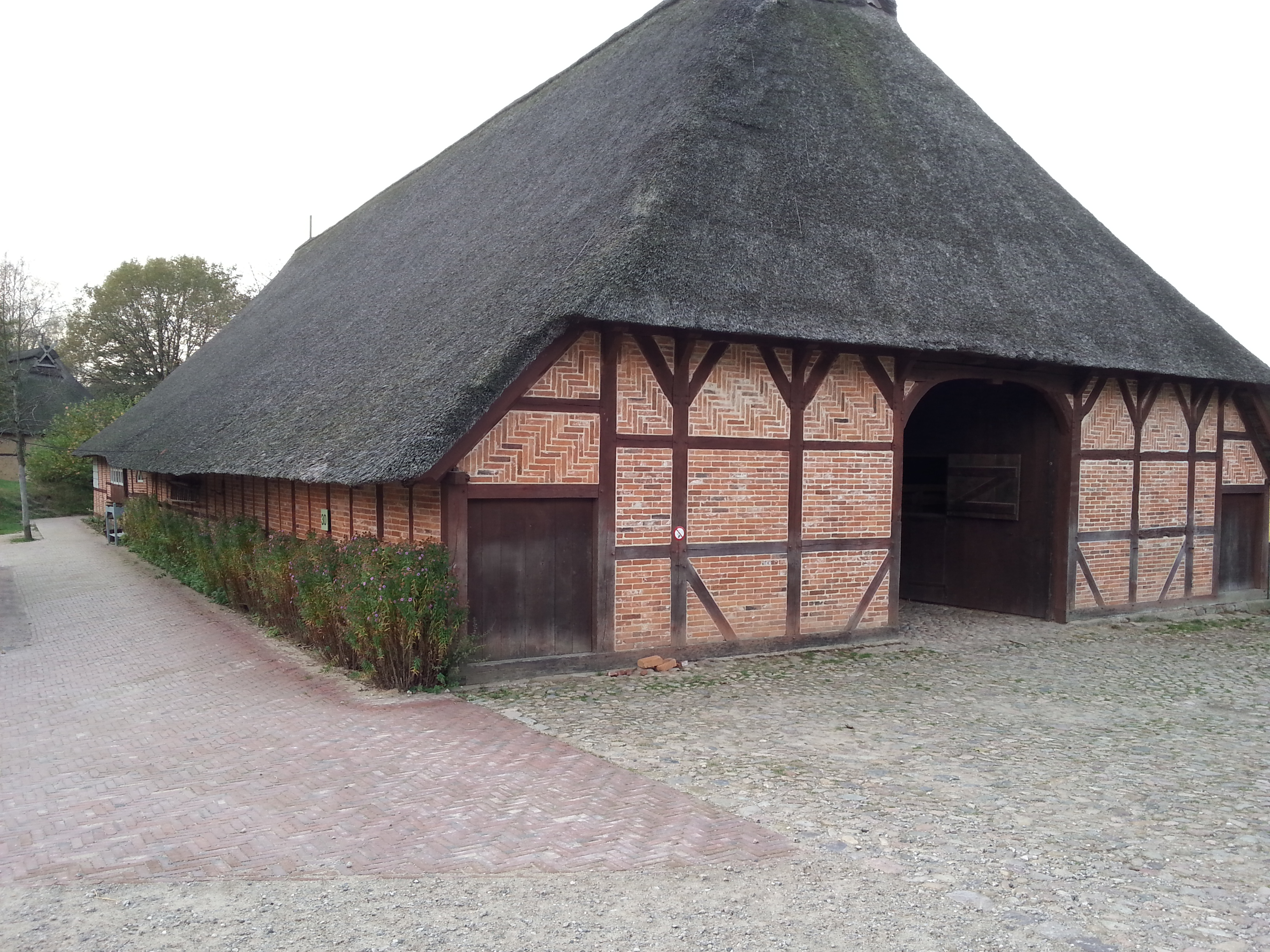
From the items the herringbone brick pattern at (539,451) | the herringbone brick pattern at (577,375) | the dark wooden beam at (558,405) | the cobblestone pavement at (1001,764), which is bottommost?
the cobblestone pavement at (1001,764)

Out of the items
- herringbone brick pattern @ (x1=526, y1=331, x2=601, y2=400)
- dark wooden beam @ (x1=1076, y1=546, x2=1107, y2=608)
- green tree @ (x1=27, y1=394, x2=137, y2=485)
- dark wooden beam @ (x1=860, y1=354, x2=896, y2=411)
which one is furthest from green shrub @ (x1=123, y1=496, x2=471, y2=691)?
green tree @ (x1=27, y1=394, x2=137, y2=485)

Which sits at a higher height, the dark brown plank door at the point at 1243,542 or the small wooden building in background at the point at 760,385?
the small wooden building in background at the point at 760,385

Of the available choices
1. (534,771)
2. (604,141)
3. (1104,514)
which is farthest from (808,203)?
(534,771)

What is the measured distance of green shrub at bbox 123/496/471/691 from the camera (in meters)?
8.08

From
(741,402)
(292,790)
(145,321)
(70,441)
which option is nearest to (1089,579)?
(741,402)

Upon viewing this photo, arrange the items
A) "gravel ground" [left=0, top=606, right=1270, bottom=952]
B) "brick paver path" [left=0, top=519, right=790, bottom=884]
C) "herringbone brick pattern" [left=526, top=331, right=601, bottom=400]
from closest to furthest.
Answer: "gravel ground" [left=0, top=606, right=1270, bottom=952] → "brick paver path" [left=0, top=519, right=790, bottom=884] → "herringbone brick pattern" [left=526, top=331, right=601, bottom=400]

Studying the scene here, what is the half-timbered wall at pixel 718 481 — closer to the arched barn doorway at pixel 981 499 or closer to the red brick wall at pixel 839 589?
the red brick wall at pixel 839 589

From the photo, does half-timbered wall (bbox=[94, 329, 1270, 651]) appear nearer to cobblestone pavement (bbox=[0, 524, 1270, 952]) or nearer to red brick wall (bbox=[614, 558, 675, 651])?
red brick wall (bbox=[614, 558, 675, 651])

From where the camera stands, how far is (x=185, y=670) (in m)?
9.55

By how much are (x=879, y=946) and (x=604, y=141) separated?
9.91 m

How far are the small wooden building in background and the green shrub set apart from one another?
39 centimetres

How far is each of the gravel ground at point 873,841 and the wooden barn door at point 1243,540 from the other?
5.71m

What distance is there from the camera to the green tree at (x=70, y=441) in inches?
1224

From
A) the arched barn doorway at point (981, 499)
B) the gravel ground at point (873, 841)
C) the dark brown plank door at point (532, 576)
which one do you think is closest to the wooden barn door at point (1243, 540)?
the arched barn doorway at point (981, 499)
